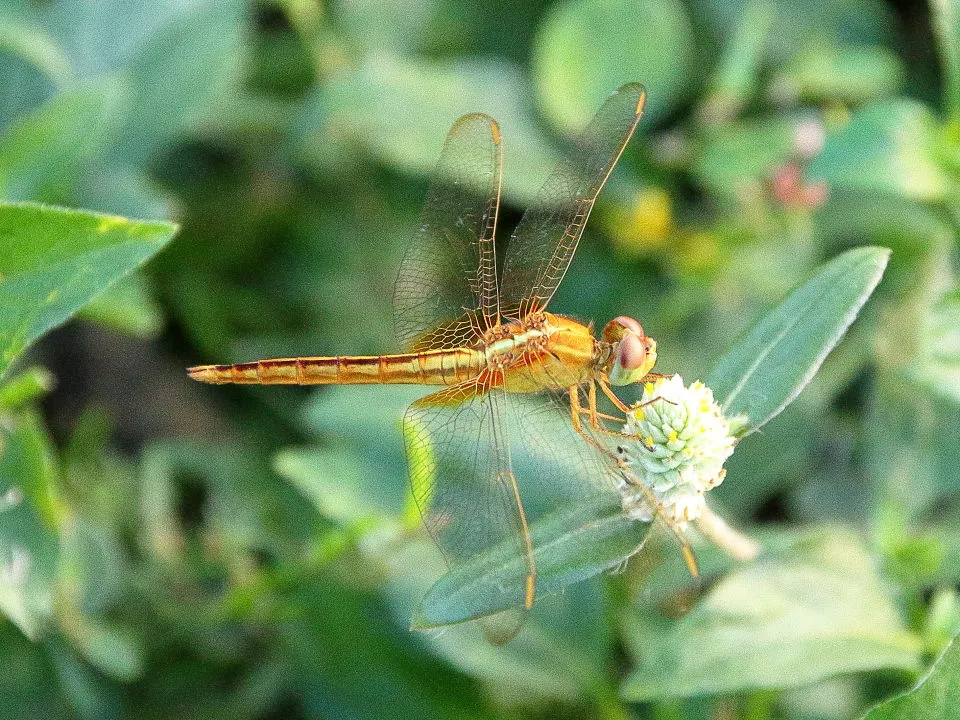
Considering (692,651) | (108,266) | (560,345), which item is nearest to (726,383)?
(560,345)

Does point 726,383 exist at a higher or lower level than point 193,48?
lower

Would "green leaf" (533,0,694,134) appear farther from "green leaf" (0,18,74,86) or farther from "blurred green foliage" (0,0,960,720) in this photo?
"green leaf" (0,18,74,86)

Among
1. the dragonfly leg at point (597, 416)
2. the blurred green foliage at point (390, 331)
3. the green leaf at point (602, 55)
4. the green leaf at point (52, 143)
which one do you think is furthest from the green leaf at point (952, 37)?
the green leaf at point (52, 143)

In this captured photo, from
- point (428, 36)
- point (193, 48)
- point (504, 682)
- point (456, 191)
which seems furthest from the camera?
point (428, 36)

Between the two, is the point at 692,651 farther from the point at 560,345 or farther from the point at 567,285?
the point at 567,285

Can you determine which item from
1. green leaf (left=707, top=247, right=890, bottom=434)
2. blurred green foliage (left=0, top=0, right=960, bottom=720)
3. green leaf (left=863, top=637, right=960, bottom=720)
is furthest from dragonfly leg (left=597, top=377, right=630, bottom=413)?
green leaf (left=863, top=637, right=960, bottom=720)

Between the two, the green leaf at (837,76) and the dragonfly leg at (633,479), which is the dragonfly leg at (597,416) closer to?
the dragonfly leg at (633,479)
